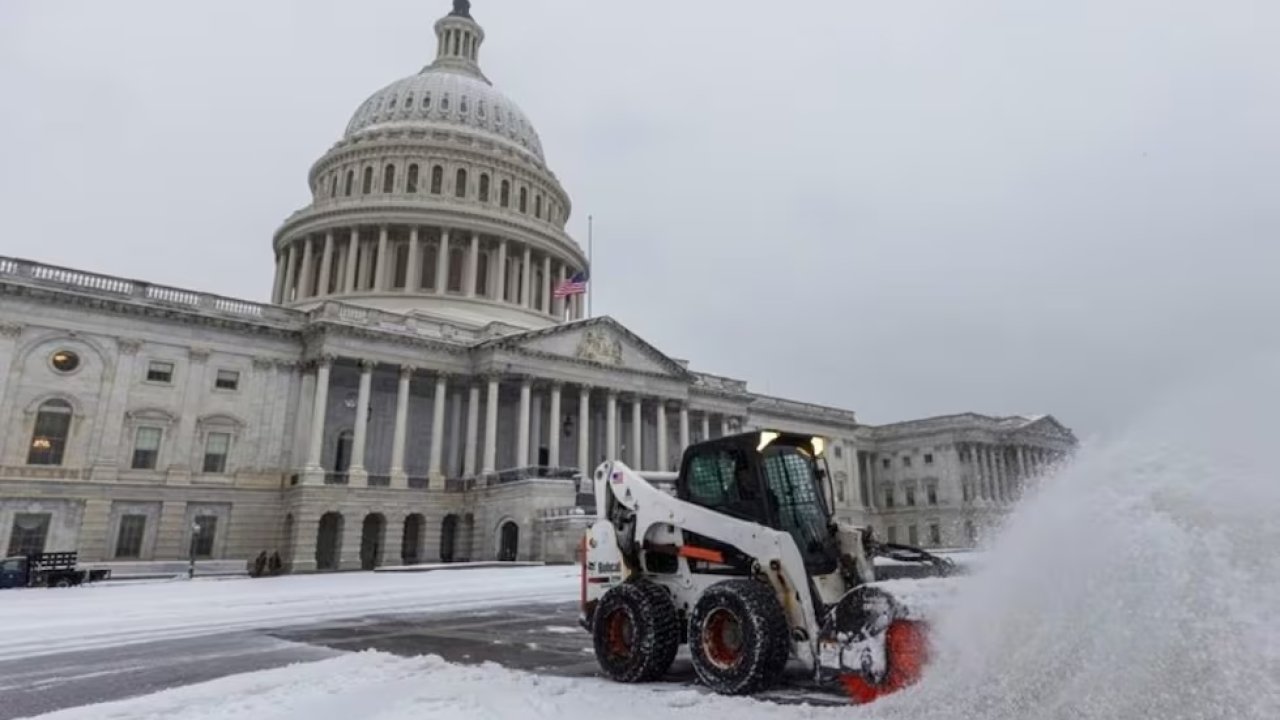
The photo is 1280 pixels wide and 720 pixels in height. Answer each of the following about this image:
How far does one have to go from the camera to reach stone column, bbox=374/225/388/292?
56.6 metres

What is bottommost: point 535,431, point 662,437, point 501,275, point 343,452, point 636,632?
point 636,632

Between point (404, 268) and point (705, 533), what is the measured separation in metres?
54.9

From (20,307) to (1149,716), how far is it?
4559 centimetres

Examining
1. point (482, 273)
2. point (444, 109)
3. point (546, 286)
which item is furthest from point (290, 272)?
point (546, 286)

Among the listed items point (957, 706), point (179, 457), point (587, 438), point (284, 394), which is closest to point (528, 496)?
point (587, 438)

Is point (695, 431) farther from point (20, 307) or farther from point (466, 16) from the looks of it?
point (466, 16)

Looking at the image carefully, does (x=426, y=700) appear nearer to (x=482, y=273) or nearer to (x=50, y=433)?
(x=50, y=433)

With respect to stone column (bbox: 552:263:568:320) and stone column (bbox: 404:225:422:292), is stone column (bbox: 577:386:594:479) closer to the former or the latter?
stone column (bbox: 404:225:422:292)

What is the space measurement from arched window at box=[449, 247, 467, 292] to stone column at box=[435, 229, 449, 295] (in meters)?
1.19

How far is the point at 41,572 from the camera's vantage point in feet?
86.7

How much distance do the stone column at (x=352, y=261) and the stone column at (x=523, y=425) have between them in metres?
19.9

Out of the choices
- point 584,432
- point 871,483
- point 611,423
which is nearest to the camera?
point 584,432

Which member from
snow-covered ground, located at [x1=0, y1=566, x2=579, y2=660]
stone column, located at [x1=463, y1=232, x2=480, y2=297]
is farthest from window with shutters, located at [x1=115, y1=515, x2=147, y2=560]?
stone column, located at [x1=463, y1=232, x2=480, y2=297]

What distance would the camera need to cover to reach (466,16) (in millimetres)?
82062
